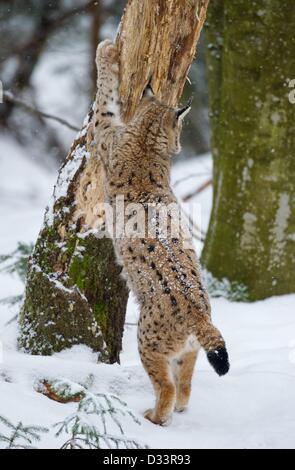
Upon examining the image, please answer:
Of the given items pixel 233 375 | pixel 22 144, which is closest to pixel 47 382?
pixel 233 375

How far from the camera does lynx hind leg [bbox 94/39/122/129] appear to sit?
5531mm

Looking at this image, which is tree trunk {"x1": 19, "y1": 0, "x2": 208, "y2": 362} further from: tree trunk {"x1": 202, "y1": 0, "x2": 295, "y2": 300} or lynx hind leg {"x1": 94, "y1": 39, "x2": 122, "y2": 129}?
tree trunk {"x1": 202, "y1": 0, "x2": 295, "y2": 300}

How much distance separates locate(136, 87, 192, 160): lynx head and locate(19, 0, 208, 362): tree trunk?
0.08 meters

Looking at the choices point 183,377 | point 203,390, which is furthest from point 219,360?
point 203,390

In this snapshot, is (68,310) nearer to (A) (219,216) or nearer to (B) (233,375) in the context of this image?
(B) (233,375)

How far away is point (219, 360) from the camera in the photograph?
14.4 ft

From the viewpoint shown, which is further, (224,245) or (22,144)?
(22,144)

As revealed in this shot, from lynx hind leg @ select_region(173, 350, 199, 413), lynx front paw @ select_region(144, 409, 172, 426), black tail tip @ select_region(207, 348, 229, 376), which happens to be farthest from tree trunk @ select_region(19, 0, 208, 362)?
black tail tip @ select_region(207, 348, 229, 376)

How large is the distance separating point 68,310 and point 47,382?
804mm

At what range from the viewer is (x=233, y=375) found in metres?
5.44

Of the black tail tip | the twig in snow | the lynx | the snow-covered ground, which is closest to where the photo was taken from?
the black tail tip
